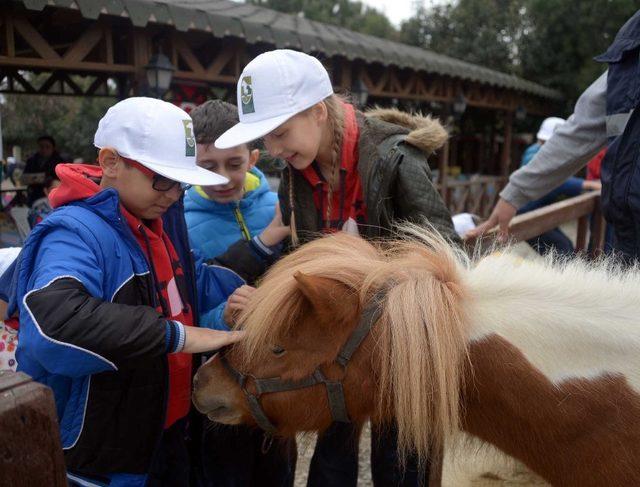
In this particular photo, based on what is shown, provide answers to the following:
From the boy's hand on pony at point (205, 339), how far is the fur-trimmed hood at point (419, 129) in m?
0.85

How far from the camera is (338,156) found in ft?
6.37

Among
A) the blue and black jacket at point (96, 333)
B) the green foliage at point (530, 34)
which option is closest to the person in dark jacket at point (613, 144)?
the blue and black jacket at point (96, 333)

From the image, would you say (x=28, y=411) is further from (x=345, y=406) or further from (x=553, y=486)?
(x=553, y=486)

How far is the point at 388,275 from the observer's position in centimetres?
147

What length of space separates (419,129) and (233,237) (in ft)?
2.84

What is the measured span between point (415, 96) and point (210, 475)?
860 cm

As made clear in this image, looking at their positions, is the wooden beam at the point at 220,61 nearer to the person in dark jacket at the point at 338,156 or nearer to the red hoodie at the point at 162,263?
the person in dark jacket at the point at 338,156

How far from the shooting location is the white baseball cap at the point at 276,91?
174 centimetres

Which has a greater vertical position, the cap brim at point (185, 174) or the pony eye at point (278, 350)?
the cap brim at point (185, 174)

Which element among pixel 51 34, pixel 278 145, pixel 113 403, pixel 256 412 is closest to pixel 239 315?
pixel 256 412

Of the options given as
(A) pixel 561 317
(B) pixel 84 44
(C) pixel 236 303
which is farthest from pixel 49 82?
(A) pixel 561 317

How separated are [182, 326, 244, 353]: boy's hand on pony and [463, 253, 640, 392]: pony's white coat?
2.11 feet

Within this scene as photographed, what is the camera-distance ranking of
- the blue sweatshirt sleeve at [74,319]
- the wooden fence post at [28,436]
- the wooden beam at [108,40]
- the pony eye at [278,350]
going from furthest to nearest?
the wooden beam at [108,40] < the pony eye at [278,350] < the blue sweatshirt sleeve at [74,319] < the wooden fence post at [28,436]

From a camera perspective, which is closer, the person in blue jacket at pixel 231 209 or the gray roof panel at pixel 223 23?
the person in blue jacket at pixel 231 209
